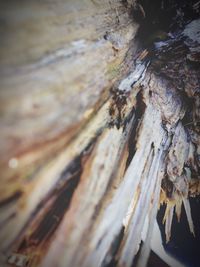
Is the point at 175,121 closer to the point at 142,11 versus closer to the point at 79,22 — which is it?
the point at 142,11

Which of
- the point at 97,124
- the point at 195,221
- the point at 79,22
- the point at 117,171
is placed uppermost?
the point at 79,22

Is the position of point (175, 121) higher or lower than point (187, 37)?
lower

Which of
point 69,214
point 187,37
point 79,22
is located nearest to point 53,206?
point 69,214

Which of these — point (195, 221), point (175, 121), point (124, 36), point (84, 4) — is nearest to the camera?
point (84, 4)

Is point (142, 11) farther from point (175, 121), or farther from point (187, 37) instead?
point (175, 121)

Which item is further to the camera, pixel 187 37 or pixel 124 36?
pixel 187 37

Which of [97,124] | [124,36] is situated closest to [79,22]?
[124,36]

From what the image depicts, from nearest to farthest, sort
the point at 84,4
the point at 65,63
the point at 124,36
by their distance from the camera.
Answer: the point at 65,63 → the point at 84,4 → the point at 124,36
